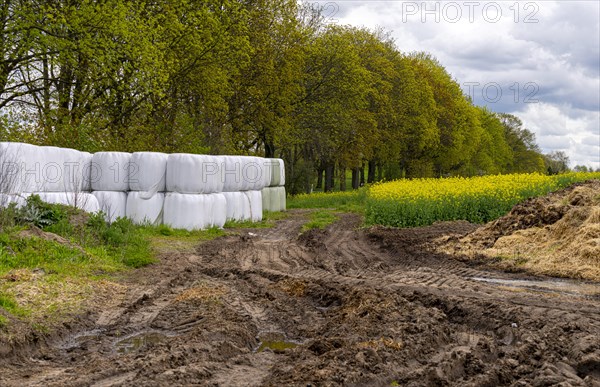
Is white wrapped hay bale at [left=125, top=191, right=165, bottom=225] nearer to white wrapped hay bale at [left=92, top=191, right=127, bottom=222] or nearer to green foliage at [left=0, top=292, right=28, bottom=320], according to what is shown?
white wrapped hay bale at [left=92, top=191, right=127, bottom=222]

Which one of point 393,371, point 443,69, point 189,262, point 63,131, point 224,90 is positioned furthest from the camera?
point 443,69

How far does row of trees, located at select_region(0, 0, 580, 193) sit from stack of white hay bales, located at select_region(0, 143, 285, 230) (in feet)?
11.0

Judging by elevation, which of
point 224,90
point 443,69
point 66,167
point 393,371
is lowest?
point 393,371

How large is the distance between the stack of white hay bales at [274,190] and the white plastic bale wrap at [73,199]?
37.2 ft

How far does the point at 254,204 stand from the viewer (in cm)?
2256

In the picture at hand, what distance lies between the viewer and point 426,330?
7.58 metres

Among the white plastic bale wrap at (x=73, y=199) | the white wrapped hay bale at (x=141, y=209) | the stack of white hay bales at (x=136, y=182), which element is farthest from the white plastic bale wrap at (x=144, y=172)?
the white plastic bale wrap at (x=73, y=199)

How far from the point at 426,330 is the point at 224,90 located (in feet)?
75.8

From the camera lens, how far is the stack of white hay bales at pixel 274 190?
2744cm

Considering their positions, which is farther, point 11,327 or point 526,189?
point 526,189

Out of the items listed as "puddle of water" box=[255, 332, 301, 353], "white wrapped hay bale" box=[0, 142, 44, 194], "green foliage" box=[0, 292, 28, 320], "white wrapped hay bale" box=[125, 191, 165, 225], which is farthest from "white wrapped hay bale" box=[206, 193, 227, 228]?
"puddle of water" box=[255, 332, 301, 353]

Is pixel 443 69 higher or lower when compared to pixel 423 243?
higher

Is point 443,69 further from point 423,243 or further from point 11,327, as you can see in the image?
point 11,327

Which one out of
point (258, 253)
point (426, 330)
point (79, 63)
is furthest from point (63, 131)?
point (426, 330)
